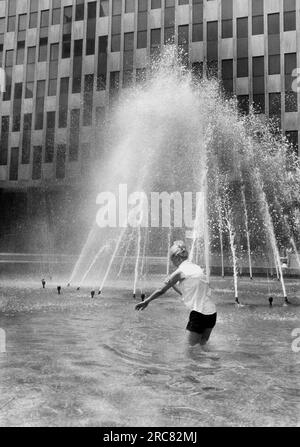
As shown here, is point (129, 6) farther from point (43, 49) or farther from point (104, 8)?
point (43, 49)

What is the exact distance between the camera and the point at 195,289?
4.66 m

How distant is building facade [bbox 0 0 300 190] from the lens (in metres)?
35.2

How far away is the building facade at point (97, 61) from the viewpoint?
35.2 metres

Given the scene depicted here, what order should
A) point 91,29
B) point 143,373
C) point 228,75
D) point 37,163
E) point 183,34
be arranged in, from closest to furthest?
point 143,373 → point 228,75 → point 183,34 → point 91,29 → point 37,163

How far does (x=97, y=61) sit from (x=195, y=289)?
A: 39778 mm

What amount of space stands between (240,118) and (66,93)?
56.4 ft

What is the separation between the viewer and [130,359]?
477 centimetres

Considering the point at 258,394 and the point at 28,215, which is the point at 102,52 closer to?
the point at 28,215

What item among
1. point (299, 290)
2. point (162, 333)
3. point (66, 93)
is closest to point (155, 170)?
point (66, 93)

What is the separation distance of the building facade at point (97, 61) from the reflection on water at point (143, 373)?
101 feet

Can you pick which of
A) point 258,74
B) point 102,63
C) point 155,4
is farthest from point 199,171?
point 155,4

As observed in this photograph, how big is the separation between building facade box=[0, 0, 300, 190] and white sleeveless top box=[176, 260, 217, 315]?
105ft

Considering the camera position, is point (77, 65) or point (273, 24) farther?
point (77, 65)

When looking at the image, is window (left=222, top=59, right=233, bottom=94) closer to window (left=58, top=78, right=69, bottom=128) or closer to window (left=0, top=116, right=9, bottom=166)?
window (left=58, top=78, right=69, bottom=128)
